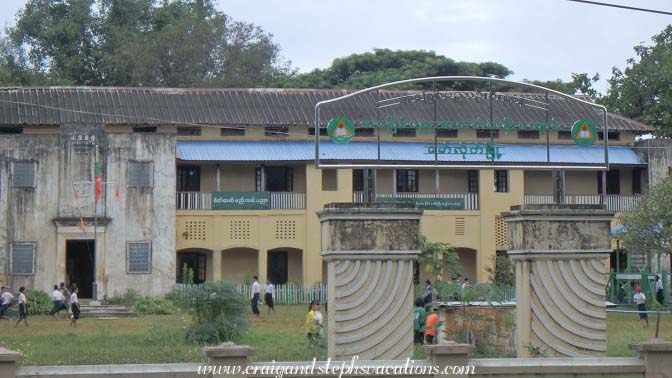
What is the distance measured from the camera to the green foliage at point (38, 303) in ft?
101

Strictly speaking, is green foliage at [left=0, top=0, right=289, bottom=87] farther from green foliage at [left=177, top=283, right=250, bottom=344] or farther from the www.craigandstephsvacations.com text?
the www.craigandstephsvacations.com text

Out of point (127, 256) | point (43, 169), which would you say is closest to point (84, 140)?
point (43, 169)

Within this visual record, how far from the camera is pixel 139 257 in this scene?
33719mm

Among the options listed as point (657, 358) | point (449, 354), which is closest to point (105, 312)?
point (449, 354)

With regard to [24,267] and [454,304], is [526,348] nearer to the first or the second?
[454,304]

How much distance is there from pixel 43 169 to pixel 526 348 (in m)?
21.3

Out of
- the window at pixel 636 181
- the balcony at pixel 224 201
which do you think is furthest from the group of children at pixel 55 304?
the window at pixel 636 181

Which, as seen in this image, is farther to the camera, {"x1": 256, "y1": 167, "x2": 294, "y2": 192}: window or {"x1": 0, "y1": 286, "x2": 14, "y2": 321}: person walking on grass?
{"x1": 256, "y1": 167, "x2": 294, "y2": 192}: window

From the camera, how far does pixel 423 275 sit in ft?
122

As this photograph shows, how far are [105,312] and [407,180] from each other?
1238 cm

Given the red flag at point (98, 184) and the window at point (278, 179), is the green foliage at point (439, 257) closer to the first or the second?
the window at point (278, 179)

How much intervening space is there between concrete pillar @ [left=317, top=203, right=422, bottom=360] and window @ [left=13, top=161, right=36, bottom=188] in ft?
66.2

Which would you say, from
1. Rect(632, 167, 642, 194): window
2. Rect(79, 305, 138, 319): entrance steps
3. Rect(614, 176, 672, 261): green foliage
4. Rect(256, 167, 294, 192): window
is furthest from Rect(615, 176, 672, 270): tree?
Rect(79, 305, 138, 319): entrance steps

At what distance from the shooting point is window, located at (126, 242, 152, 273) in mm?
33594
